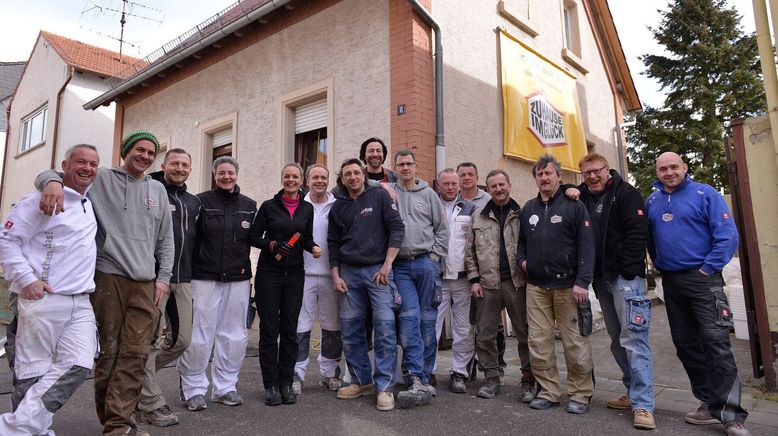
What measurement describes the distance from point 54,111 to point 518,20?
1569 centimetres

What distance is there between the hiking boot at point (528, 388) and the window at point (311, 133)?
4929 millimetres

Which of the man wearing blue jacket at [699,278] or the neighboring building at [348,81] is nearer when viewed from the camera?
the man wearing blue jacket at [699,278]

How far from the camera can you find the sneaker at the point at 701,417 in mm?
3475

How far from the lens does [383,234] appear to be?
409cm

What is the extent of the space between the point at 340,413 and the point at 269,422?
1.74ft

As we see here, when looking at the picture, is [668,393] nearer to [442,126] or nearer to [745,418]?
[745,418]

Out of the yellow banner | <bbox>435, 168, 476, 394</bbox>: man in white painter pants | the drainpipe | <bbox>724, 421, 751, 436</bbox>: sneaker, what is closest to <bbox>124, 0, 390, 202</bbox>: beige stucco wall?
the yellow banner

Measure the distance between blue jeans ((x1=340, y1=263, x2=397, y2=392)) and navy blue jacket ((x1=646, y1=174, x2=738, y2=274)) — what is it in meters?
2.10

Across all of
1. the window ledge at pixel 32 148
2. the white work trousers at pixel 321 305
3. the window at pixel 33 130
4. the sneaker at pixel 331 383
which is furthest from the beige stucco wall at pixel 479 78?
the window at pixel 33 130

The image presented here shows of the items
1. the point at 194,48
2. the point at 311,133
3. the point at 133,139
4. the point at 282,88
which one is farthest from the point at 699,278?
the point at 194,48

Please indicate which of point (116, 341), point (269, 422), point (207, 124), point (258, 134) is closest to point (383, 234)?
point (269, 422)

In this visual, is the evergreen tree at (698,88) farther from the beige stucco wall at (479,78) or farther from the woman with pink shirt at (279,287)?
the woman with pink shirt at (279,287)

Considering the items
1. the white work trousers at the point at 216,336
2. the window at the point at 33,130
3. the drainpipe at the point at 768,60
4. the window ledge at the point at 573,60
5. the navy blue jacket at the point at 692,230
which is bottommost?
the white work trousers at the point at 216,336

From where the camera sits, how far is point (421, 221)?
14.1ft
